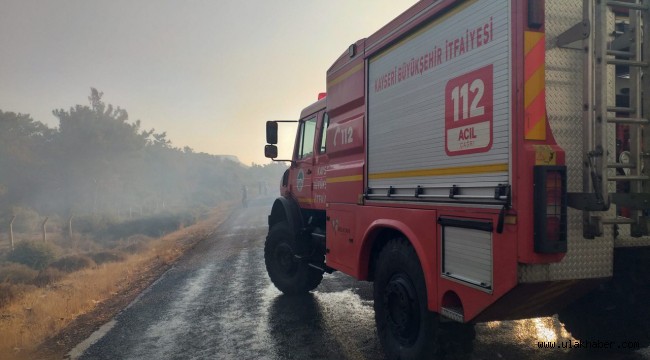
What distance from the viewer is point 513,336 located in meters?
4.68

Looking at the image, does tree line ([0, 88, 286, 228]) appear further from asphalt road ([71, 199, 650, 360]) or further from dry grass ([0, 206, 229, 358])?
asphalt road ([71, 199, 650, 360])

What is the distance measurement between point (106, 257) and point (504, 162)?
1495 centimetres

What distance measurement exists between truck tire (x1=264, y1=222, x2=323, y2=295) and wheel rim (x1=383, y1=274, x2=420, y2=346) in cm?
267

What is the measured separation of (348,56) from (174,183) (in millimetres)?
67490

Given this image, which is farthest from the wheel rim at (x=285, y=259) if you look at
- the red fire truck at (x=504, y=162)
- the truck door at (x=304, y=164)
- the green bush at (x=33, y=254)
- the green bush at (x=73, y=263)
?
the green bush at (x=33, y=254)

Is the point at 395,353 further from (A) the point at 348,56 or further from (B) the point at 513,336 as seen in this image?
(A) the point at 348,56

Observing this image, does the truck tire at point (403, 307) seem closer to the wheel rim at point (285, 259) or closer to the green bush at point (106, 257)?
the wheel rim at point (285, 259)

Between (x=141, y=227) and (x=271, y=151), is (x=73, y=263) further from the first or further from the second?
(x=141, y=227)

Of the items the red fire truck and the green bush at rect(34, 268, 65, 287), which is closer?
the red fire truck

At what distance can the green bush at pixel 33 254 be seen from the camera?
1564 centimetres

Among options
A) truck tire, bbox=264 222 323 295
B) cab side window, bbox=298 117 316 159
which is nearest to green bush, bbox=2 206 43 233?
truck tire, bbox=264 222 323 295

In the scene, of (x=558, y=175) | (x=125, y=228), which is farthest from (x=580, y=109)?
(x=125, y=228)

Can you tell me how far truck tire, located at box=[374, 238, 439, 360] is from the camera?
3.53 meters

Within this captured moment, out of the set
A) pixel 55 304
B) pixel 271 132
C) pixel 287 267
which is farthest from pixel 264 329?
pixel 55 304
